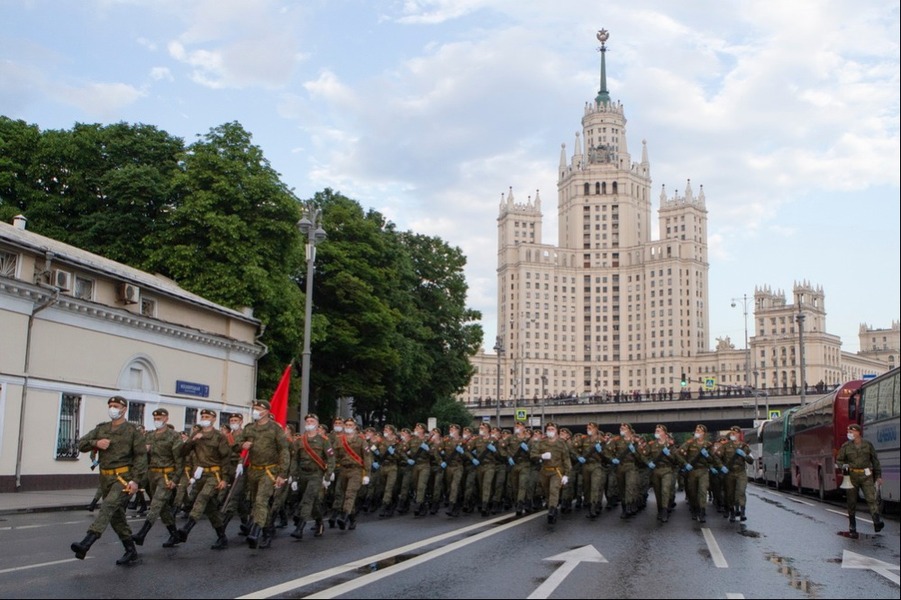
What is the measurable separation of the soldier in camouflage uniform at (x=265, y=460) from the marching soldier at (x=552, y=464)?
5.86 meters

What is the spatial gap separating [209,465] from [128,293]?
59.7ft

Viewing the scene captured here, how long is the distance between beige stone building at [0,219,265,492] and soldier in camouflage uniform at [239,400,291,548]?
14.5m

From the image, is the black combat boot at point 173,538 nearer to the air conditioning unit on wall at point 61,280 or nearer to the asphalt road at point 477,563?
the asphalt road at point 477,563

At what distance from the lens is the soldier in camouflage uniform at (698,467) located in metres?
18.8

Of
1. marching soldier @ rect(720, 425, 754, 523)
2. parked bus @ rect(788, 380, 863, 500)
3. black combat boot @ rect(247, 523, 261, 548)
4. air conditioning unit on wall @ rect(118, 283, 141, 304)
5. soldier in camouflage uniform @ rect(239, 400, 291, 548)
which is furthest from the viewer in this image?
air conditioning unit on wall @ rect(118, 283, 141, 304)

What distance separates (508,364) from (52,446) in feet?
555

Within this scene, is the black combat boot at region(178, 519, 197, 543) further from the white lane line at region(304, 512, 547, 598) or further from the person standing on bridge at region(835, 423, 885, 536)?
the person standing on bridge at region(835, 423, 885, 536)

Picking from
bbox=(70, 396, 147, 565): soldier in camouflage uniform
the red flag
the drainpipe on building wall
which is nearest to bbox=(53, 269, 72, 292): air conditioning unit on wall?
the drainpipe on building wall

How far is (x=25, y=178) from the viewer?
134 ft

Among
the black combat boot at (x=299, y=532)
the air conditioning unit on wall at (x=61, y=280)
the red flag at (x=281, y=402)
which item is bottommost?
the black combat boot at (x=299, y=532)

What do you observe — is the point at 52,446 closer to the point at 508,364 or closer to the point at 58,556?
the point at 58,556

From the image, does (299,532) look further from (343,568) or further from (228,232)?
(228,232)

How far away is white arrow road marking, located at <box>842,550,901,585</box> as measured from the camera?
1099 cm

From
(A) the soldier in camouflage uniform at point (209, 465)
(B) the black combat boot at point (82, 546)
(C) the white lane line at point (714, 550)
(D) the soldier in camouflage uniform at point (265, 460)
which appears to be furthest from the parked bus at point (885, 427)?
(B) the black combat boot at point (82, 546)
